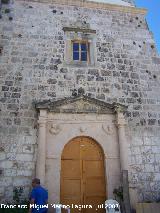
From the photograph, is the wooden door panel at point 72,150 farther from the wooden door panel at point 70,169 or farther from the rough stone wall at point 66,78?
the rough stone wall at point 66,78

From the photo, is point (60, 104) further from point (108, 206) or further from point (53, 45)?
point (108, 206)

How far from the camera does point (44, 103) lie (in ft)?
25.3

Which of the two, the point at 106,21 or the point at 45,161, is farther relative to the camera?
the point at 106,21

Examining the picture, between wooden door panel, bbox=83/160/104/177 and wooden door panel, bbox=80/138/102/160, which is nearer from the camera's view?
wooden door panel, bbox=83/160/104/177

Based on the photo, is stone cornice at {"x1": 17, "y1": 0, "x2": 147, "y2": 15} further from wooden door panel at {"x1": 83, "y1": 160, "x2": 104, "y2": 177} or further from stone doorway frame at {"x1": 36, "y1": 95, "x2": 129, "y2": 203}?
wooden door panel at {"x1": 83, "y1": 160, "x2": 104, "y2": 177}

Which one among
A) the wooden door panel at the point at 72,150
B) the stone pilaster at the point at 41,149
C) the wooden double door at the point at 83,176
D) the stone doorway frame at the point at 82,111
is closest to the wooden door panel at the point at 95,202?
the wooden double door at the point at 83,176

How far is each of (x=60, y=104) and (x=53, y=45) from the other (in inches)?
84.9

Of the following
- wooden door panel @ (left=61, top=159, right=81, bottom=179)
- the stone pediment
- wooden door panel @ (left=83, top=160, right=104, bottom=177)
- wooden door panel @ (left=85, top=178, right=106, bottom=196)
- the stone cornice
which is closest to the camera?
wooden door panel @ (left=85, top=178, right=106, bottom=196)

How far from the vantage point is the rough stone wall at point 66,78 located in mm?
7340

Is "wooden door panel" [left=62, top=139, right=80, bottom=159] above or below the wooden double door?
above

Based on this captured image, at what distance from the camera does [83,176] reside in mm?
7266

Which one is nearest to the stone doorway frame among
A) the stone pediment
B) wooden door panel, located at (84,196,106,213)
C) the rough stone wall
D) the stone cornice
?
the stone pediment

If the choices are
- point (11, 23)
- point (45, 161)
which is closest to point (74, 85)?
point (45, 161)

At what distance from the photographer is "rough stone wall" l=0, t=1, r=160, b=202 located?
24.1 feet
